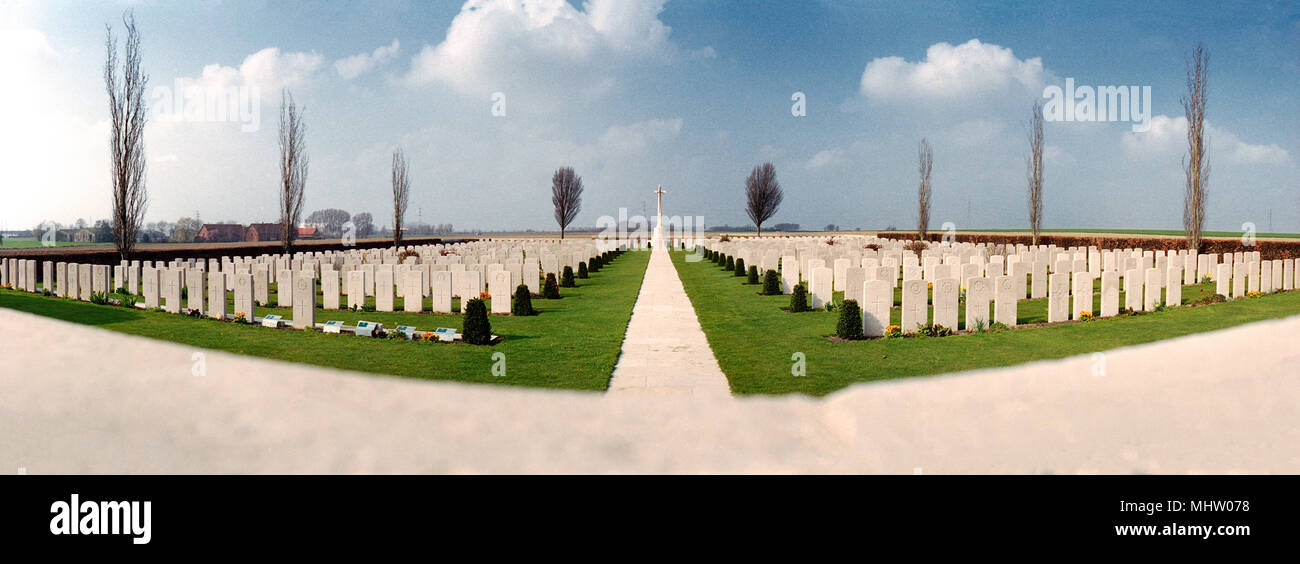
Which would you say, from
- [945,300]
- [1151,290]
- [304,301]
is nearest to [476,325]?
[304,301]

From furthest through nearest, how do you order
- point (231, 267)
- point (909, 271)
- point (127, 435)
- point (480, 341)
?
point (231, 267)
point (909, 271)
point (480, 341)
point (127, 435)

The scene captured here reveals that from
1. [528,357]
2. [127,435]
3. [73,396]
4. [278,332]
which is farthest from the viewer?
[278,332]

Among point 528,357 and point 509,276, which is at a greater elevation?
point 509,276

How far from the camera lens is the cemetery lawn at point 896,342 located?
9.91m

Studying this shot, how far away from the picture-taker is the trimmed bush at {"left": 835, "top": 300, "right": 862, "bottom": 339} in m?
12.9

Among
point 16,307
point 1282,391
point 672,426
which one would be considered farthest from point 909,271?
point 16,307

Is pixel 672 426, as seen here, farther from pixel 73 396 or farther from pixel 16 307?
pixel 16 307

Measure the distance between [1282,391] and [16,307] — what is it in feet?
74.7

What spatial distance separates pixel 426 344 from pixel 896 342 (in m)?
8.09

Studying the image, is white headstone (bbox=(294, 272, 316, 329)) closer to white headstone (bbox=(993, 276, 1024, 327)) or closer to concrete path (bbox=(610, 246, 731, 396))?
concrete path (bbox=(610, 246, 731, 396))

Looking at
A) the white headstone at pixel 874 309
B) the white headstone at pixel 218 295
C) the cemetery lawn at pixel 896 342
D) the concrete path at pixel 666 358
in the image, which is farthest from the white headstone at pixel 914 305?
the white headstone at pixel 218 295

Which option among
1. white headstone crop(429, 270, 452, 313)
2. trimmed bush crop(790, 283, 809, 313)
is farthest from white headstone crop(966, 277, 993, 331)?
white headstone crop(429, 270, 452, 313)

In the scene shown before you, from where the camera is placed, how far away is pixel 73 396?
7.94 meters

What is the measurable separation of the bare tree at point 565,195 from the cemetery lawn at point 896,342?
67814mm
